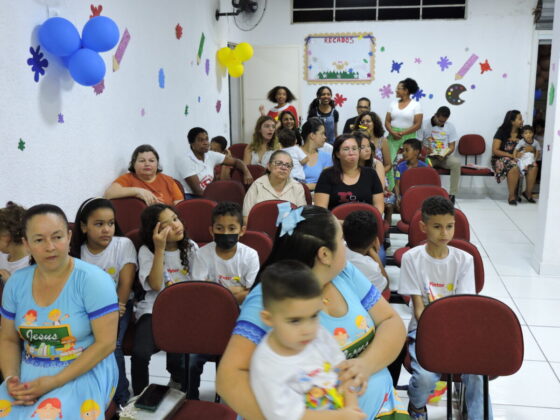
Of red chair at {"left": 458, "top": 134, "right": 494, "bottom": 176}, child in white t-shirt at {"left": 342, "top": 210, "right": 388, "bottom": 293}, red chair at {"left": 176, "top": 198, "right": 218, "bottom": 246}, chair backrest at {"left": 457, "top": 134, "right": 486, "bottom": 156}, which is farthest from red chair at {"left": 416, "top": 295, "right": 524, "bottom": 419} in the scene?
chair backrest at {"left": 457, "top": 134, "right": 486, "bottom": 156}

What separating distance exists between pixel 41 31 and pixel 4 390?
2409mm

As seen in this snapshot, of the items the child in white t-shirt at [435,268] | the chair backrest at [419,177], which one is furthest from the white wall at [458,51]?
the child in white t-shirt at [435,268]

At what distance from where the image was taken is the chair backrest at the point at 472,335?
7.53 ft

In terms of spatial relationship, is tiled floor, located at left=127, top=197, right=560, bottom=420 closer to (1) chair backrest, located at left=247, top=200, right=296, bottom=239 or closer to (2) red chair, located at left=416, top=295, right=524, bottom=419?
(2) red chair, located at left=416, top=295, right=524, bottom=419

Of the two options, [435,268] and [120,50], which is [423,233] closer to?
[435,268]

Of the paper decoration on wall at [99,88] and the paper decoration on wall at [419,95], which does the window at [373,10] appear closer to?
the paper decoration on wall at [419,95]

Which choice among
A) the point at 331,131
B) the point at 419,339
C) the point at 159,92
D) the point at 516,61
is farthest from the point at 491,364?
the point at 516,61

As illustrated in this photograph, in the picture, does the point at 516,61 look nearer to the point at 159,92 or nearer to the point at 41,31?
the point at 159,92

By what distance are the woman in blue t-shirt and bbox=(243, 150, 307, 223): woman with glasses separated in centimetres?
264

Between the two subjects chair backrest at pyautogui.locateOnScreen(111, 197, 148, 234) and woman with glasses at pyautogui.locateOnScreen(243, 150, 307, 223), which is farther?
woman with glasses at pyautogui.locateOnScreen(243, 150, 307, 223)

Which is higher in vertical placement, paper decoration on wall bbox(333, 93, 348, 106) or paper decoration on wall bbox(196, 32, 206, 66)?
paper decoration on wall bbox(196, 32, 206, 66)

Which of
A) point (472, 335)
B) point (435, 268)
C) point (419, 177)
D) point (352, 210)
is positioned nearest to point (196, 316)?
point (472, 335)

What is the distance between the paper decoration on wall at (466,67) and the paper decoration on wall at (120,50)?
5985 millimetres

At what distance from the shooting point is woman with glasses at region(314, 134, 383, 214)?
4.44 meters
